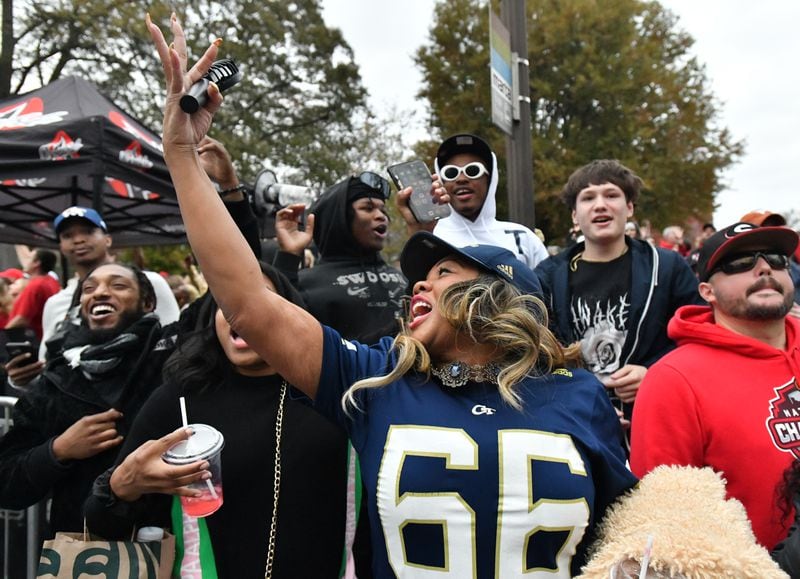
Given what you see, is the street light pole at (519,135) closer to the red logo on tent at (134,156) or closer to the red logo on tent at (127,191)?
the red logo on tent at (134,156)

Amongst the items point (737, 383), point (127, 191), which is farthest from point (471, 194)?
point (127, 191)

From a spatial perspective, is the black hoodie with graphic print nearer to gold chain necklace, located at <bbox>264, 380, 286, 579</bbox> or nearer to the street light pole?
gold chain necklace, located at <bbox>264, 380, 286, 579</bbox>

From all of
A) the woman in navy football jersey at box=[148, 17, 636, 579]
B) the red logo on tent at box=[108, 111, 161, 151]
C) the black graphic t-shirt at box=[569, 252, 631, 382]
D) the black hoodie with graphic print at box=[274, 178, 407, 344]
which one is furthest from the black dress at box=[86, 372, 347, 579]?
the red logo on tent at box=[108, 111, 161, 151]

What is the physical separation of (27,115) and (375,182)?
12.0ft

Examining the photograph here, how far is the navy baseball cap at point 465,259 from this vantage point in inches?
82.9

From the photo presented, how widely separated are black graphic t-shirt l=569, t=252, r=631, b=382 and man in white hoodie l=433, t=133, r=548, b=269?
55cm

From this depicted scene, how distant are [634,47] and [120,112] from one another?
2315 centimetres

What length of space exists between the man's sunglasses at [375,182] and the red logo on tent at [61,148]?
2.76m

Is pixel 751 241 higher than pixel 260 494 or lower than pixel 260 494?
higher

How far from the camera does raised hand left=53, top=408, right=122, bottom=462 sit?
2680 mm

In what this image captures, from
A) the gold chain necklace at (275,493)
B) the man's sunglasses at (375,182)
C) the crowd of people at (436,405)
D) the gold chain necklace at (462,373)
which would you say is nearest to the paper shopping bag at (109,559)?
the crowd of people at (436,405)

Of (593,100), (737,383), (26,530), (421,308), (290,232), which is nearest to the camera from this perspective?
(421,308)

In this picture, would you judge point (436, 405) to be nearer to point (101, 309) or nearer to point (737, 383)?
point (737, 383)

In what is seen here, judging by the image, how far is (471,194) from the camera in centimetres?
382
